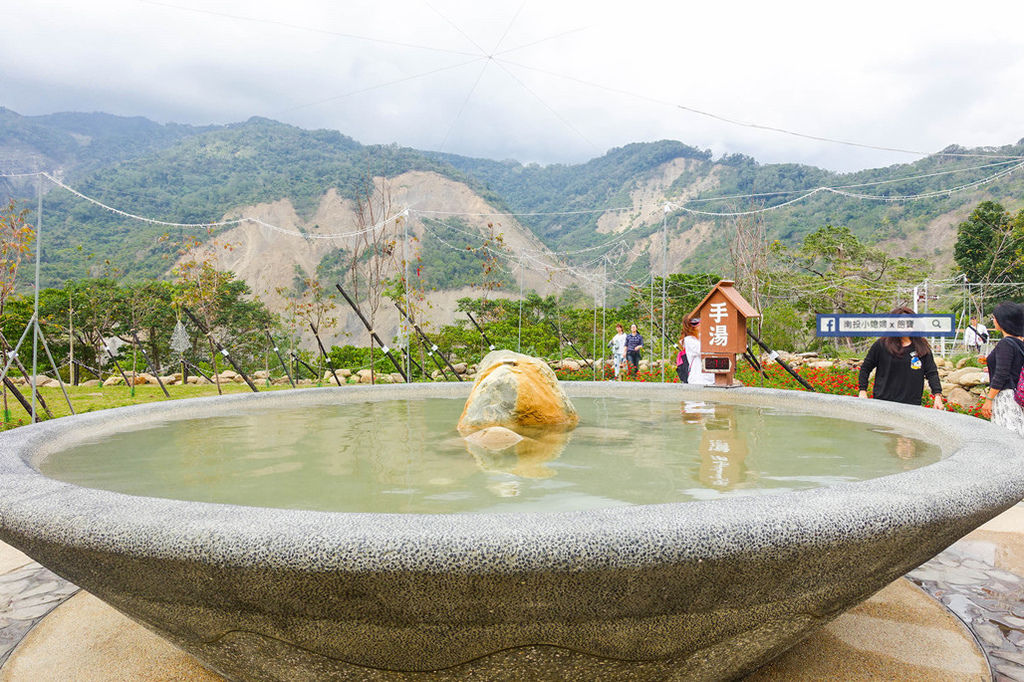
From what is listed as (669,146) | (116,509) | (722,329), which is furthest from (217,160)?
(116,509)

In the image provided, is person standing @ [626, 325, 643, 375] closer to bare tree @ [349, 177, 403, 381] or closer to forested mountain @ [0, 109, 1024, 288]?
bare tree @ [349, 177, 403, 381]

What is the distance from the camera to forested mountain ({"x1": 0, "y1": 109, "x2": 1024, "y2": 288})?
102 ft

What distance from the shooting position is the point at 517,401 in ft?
15.2

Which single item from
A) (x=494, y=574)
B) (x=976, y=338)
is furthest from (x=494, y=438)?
(x=976, y=338)

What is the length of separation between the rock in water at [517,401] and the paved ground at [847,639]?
7.80ft

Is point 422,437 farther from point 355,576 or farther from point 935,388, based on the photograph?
point 935,388

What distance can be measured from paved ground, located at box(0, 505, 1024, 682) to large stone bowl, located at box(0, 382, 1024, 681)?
0.53 metres

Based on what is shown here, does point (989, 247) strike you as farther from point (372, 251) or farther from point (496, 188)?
point (496, 188)

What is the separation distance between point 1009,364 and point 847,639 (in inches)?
88.8

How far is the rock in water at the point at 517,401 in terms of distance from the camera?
4.60 metres

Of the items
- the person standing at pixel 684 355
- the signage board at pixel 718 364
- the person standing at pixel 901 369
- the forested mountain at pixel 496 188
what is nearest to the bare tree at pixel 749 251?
the forested mountain at pixel 496 188

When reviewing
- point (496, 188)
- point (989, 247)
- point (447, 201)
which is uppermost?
point (496, 188)

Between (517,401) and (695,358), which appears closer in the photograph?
(517,401)

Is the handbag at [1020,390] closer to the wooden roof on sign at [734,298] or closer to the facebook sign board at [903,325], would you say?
the facebook sign board at [903,325]
